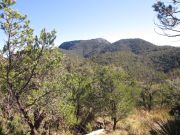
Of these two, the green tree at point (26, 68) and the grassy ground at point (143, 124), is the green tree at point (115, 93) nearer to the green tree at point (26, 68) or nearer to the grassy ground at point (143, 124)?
the grassy ground at point (143, 124)

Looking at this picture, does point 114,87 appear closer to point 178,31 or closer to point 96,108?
point 96,108

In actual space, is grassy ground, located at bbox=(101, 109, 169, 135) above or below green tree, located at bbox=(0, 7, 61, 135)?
below

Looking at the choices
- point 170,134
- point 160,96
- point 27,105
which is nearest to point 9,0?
point 27,105

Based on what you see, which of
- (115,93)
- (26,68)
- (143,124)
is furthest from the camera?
(115,93)

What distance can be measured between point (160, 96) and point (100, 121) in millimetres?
24552

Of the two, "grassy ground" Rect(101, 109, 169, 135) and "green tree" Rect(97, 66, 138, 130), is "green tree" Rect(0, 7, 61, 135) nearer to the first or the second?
"grassy ground" Rect(101, 109, 169, 135)

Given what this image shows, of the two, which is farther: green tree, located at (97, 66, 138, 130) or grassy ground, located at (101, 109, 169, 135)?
green tree, located at (97, 66, 138, 130)

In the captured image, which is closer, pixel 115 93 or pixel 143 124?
pixel 143 124

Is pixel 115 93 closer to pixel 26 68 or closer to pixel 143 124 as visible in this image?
pixel 143 124

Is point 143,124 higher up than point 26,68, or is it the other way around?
point 26,68

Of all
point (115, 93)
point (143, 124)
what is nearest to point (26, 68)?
point (143, 124)

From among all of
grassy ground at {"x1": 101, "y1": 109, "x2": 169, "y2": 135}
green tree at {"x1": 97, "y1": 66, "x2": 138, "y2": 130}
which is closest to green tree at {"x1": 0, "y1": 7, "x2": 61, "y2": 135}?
grassy ground at {"x1": 101, "y1": 109, "x2": 169, "y2": 135}

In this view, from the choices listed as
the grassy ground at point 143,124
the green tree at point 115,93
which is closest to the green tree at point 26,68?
the grassy ground at point 143,124

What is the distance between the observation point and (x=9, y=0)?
45.9 ft
